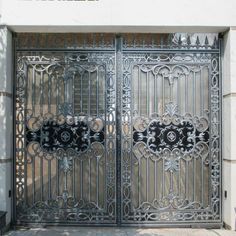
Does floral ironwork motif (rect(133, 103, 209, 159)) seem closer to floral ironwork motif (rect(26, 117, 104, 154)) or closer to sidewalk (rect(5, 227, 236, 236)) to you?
floral ironwork motif (rect(26, 117, 104, 154))

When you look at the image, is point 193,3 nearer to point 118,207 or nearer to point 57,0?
point 57,0

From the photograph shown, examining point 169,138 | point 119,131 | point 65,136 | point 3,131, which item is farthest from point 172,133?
point 3,131

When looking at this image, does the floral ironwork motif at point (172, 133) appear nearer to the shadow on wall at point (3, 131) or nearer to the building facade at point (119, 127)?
the building facade at point (119, 127)

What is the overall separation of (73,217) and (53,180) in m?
0.61

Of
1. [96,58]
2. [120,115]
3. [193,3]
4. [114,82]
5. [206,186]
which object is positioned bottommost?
[206,186]

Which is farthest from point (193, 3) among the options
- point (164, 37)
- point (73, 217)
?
point (73, 217)

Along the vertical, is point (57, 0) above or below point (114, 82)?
above

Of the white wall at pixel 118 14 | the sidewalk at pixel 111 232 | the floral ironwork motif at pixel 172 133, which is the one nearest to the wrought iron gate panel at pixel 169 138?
the floral ironwork motif at pixel 172 133

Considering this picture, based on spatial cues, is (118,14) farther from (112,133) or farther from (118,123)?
(112,133)

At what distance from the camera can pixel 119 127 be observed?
18.0 feet

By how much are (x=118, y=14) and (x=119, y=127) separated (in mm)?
1583

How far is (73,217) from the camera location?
5508mm

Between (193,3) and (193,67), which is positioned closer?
(193,3)

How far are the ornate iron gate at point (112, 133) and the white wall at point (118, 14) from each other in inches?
14.4
